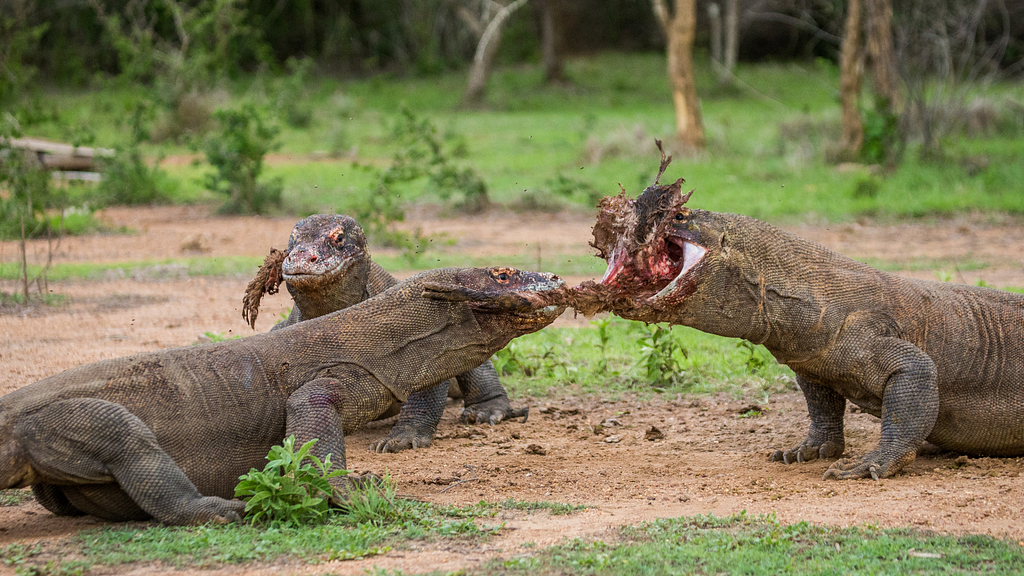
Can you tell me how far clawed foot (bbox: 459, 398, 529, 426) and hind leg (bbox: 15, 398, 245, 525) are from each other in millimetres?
2546

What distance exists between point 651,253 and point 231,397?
185 centimetres

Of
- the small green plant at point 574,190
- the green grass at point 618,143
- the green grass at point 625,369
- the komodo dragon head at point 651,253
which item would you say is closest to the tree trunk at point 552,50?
the green grass at point 618,143

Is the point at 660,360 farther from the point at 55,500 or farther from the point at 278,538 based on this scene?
the point at 55,500

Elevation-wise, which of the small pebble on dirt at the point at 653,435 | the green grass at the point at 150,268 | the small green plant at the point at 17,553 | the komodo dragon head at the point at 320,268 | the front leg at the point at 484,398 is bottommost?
the green grass at the point at 150,268

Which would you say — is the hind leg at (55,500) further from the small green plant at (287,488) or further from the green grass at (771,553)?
the green grass at (771,553)

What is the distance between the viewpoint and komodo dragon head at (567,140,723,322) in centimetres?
435

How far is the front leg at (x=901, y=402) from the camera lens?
4660 millimetres

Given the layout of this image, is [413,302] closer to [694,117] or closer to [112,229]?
[112,229]

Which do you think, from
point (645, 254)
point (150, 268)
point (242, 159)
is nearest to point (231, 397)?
point (645, 254)

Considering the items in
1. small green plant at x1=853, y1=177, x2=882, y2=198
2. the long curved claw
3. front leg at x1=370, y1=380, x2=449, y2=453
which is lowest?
small green plant at x1=853, y1=177, x2=882, y2=198

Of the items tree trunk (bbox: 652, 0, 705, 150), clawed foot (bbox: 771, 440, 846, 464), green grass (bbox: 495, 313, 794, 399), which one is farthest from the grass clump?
tree trunk (bbox: 652, 0, 705, 150)

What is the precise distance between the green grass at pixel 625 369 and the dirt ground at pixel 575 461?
0.97 feet

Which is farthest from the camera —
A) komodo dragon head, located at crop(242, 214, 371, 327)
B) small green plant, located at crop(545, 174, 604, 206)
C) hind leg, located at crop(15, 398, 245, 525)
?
small green plant, located at crop(545, 174, 604, 206)

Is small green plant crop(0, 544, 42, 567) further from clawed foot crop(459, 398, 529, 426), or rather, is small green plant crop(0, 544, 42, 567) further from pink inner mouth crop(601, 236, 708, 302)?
clawed foot crop(459, 398, 529, 426)
